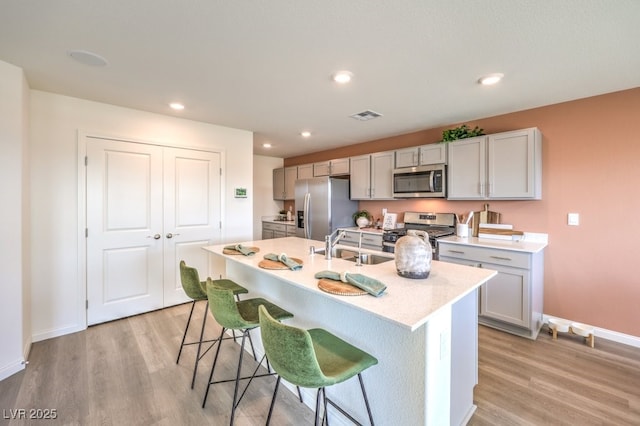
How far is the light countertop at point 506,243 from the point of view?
2732 mm

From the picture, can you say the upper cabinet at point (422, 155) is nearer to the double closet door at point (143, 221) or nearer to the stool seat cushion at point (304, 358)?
the double closet door at point (143, 221)

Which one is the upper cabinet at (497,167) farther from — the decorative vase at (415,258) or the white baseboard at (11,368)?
the white baseboard at (11,368)

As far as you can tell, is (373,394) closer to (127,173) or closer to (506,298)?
(506,298)

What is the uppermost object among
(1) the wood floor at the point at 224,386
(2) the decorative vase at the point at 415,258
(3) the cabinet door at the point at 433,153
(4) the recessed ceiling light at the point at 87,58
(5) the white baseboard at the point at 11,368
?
(4) the recessed ceiling light at the point at 87,58

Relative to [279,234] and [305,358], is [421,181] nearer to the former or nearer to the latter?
[279,234]

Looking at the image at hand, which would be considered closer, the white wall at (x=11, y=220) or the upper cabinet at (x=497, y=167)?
the white wall at (x=11, y=220)

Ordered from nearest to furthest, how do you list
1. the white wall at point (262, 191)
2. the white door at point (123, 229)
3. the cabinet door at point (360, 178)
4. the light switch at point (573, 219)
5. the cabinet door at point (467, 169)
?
the light switch at point (573, 219) < the white door at point (123, 229) < the cabinet door at point (467, 169) < the cabinet door at point (360, 178) < the white wall at point (262, 191)

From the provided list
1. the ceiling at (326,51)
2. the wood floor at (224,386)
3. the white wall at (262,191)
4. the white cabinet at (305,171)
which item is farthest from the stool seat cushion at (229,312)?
the white wall at (262,191)

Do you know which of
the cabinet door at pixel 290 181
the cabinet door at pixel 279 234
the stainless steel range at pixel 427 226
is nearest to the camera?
the stainless steel range at pixel 427 226

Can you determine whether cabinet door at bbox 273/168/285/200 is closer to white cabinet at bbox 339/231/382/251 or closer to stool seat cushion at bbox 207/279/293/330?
white cabinet at bbox 339/231/382/251

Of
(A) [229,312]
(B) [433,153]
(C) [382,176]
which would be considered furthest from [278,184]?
(A) [229,312]

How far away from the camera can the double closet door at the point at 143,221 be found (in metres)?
Result: 3.02

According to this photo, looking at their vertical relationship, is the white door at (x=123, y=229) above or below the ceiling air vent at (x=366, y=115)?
below

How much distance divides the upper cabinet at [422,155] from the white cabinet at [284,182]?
237cm
